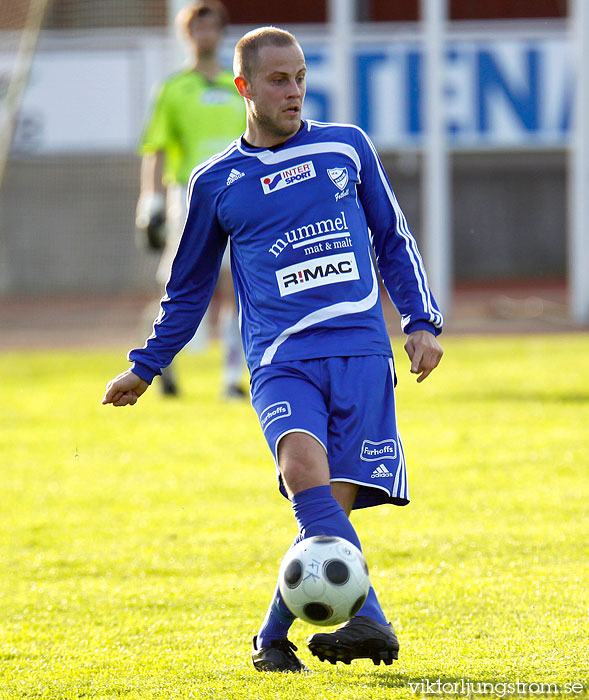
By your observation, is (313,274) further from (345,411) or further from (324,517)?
(324,517)

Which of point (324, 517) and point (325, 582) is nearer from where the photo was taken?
point (325, 582)

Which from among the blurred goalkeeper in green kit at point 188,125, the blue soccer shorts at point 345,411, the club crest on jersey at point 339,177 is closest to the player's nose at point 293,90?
the club crest on jersey at point 339,177

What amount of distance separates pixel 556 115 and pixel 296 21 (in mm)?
8641

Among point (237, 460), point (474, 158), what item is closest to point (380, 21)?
point (474, 158)

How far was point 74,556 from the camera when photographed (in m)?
4.91

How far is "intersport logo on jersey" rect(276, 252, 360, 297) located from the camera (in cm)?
344

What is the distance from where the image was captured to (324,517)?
3.17m

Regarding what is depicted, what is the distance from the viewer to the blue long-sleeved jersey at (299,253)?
3.43 m

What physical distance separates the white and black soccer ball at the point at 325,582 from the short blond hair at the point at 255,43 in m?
1.30

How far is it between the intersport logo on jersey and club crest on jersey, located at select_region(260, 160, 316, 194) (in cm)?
23

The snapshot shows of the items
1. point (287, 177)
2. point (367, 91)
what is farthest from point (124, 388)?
point (367, 91)

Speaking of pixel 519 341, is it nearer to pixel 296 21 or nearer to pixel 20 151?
pixel 20 151

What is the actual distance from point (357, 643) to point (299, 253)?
104 centimetres

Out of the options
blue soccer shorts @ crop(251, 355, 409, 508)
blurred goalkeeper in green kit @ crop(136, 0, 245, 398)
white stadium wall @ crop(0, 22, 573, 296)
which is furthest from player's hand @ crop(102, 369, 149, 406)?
white stadium wall @ crop(0, 22, 573, 296)
